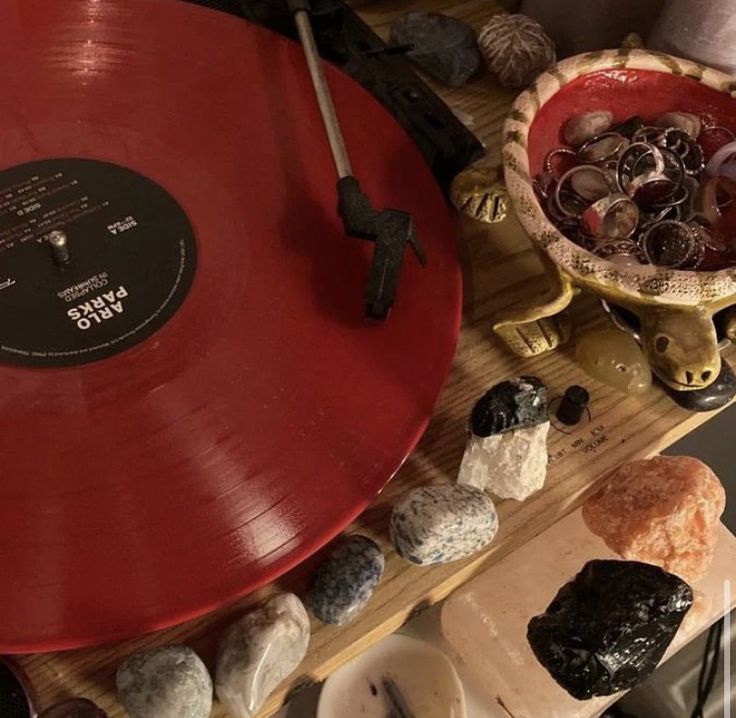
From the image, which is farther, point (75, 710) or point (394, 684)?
point (394, 684)

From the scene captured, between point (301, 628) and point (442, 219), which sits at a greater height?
point (442, 219)

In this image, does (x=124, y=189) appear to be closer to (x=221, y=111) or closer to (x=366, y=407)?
(x=221, y=111)

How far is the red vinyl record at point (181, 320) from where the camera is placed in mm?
492

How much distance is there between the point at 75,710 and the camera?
477mm

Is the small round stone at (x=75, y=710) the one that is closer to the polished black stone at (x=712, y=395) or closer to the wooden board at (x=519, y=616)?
the wooden board at (x=519, y=616)

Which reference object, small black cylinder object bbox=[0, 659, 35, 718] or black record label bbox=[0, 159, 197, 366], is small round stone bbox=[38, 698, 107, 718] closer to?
small black cylinder object bbox=[0, 659, 35, 718]

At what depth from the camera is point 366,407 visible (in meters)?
0.55

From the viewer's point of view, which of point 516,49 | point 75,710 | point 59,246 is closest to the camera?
point 75,710

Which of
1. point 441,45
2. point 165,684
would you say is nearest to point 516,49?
point 441,45

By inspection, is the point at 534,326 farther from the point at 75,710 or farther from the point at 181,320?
the point at 75,710

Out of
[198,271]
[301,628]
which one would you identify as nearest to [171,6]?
[198,271]

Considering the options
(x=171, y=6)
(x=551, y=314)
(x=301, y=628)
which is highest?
(x=171, y=6)

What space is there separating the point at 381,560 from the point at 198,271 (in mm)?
212

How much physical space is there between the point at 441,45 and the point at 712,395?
1.17 ft
